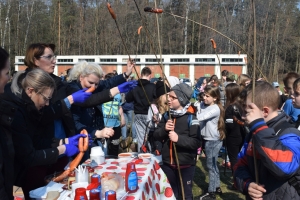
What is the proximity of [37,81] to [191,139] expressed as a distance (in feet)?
5.21

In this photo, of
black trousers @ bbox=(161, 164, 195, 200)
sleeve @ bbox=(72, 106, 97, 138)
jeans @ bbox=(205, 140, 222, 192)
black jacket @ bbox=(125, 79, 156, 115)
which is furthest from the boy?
black jacket @ bbox=(125, 79, 156, 115)

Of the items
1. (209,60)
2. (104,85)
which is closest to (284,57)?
(209,60)

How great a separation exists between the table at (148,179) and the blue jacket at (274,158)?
72cm

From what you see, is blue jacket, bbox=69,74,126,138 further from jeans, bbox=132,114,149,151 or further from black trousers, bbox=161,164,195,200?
jeans, bbox=132,114,149,151

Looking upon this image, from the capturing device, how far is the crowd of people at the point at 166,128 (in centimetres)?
172

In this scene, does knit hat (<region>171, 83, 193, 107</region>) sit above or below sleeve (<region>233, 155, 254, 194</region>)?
above

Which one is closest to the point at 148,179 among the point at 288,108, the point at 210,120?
the point at 210,120

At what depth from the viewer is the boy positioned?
1.71 meters

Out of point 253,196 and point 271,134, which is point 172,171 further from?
point 271,134

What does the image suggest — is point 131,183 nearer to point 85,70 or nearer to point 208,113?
point 85,70

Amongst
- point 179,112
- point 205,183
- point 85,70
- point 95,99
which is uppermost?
point 85,70

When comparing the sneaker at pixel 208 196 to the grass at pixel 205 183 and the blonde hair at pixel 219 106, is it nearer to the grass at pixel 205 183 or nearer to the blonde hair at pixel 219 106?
the grass at pixel 205 183

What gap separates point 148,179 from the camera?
2607mm

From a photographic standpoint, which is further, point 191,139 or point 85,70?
point 85,70
